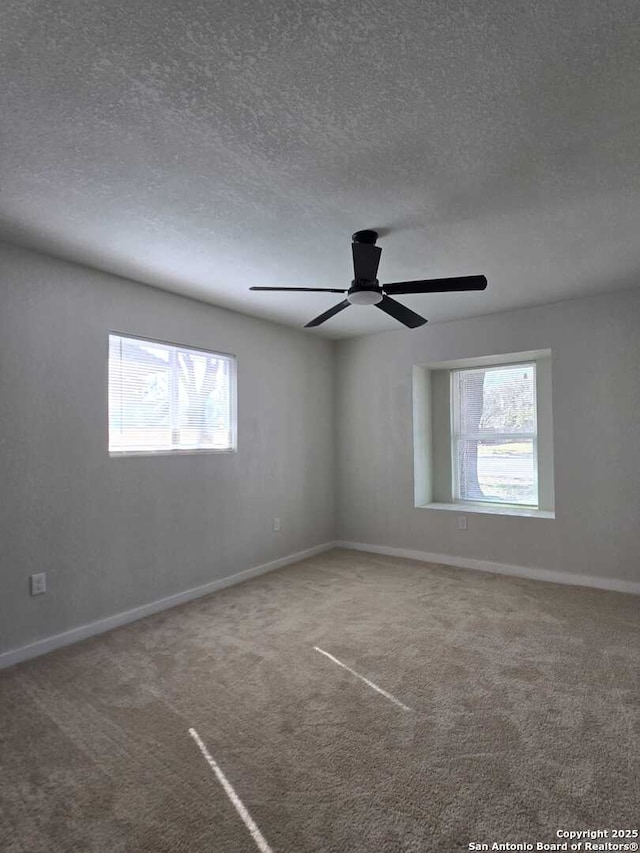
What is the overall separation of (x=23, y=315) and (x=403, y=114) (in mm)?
2393

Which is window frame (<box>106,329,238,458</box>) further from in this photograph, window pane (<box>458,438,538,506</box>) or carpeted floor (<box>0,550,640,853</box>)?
window pane (<box>458,438,538,506</box>)

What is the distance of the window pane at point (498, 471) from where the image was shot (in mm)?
4727

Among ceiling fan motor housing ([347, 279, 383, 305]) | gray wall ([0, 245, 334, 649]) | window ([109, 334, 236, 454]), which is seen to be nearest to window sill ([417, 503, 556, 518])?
gray wall ([0, 245, 334, 649])

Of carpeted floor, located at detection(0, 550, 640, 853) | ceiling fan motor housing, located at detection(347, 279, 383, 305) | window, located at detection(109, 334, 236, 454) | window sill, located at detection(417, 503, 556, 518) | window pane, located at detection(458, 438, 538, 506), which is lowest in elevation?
carpeted floor, located at detection(0, 550, 640, 853)

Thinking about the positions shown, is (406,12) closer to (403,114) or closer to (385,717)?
(403,114)

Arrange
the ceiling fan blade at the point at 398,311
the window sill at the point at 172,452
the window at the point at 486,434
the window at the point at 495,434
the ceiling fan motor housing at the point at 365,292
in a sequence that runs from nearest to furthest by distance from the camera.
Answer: the ceiling fan motor housing at the point at 365,292 < the ceiling fan blade at the point at 398,311 < the window sill at the point at 172,452 < the window at the point at 486,434 < the window at the point at 495,434

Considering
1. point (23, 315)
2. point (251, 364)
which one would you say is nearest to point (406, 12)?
point (23, 315)

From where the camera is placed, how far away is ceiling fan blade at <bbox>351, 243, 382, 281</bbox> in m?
2.60

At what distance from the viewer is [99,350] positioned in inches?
127

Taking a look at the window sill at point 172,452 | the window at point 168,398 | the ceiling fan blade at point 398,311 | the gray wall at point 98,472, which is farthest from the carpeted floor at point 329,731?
the ceiling fan blade at point 398,311

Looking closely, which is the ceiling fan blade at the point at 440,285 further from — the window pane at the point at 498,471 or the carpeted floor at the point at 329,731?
the window pane at the point at 498,471

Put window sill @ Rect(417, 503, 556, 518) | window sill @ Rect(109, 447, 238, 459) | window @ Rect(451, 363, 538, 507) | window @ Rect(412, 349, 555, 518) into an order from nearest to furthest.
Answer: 1. window sill @ Rect(109, 447, 238, 459)
2. window sill @ Rect(417, 503, 556, 518)
3. window @ Rect(412, 349, 555, 518)
4. window @ Rect(451, 363, 538, 507)

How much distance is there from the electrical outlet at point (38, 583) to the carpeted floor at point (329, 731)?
391mm

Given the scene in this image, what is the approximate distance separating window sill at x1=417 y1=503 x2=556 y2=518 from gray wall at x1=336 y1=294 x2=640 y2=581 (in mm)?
71
